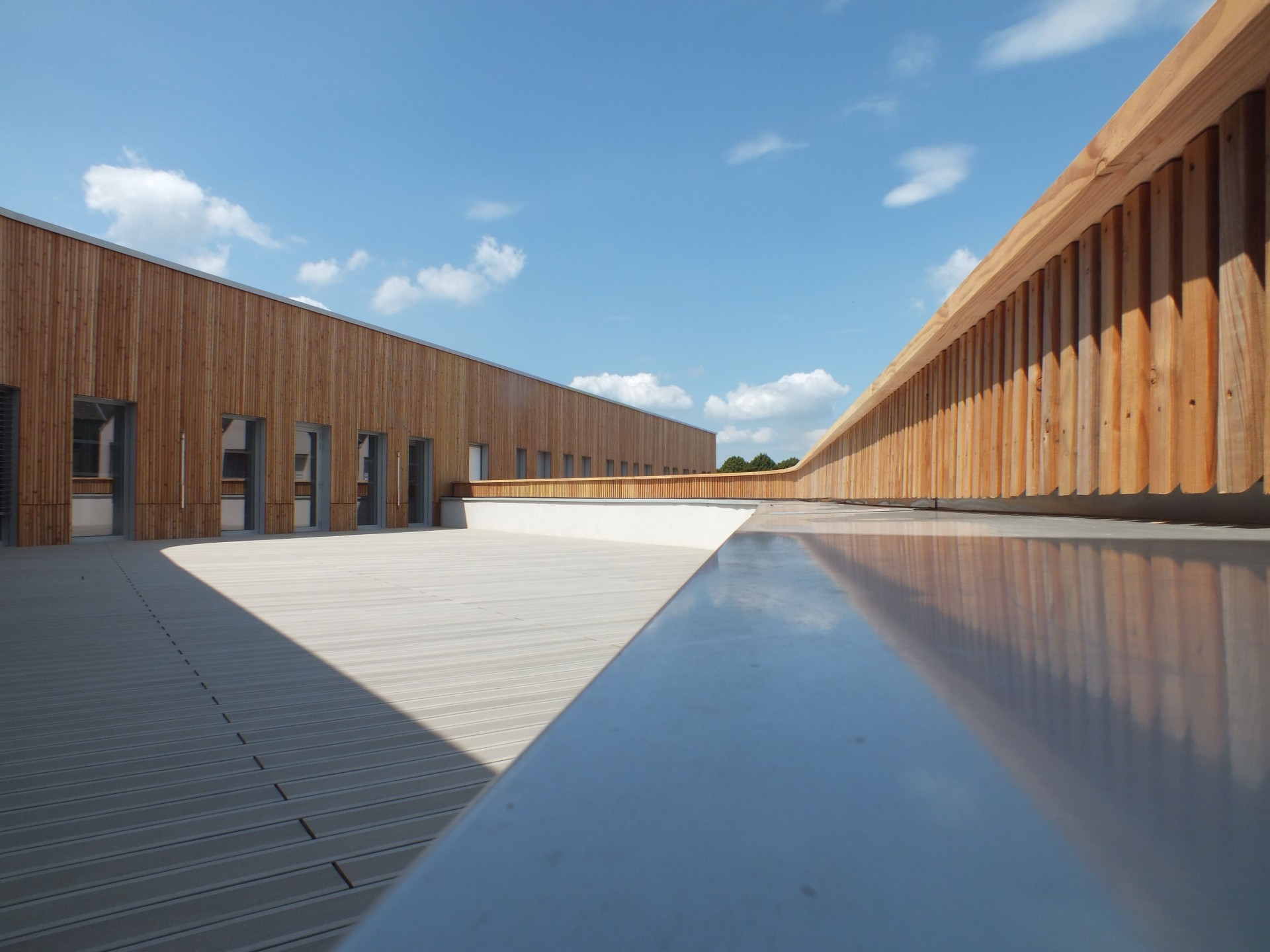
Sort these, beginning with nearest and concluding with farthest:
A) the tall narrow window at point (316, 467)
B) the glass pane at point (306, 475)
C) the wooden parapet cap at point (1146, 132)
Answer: the wooden parapet cap at point (1146, 132) → the tall narrow window at point (316, 467) → the glass pane at point (306, 475)

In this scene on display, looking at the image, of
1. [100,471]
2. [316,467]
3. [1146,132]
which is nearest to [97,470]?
[100,471]

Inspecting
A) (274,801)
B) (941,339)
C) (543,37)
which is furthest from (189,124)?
(274,801)

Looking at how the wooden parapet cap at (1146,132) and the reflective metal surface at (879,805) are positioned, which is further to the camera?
the wooden parapet cap at (1146,132)

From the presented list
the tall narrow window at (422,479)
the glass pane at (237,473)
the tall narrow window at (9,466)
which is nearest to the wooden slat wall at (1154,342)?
the tall narrow window at (9,466)

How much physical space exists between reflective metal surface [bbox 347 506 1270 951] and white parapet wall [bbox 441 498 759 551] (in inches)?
364

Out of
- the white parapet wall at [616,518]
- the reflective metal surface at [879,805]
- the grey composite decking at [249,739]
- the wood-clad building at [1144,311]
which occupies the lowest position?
the grey composite decking at [249,739]

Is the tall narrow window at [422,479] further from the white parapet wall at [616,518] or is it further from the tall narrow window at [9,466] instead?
the tall narrow window at [9,466]

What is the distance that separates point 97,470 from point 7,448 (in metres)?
1.47

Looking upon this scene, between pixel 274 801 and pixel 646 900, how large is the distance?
7.74ft

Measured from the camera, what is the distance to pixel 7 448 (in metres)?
12.4

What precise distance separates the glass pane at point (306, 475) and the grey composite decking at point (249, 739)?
458 inches

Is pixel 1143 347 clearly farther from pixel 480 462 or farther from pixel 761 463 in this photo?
pixel 761 463

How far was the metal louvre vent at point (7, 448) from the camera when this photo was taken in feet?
40.3

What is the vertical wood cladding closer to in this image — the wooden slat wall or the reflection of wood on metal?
the wooden slat wall
